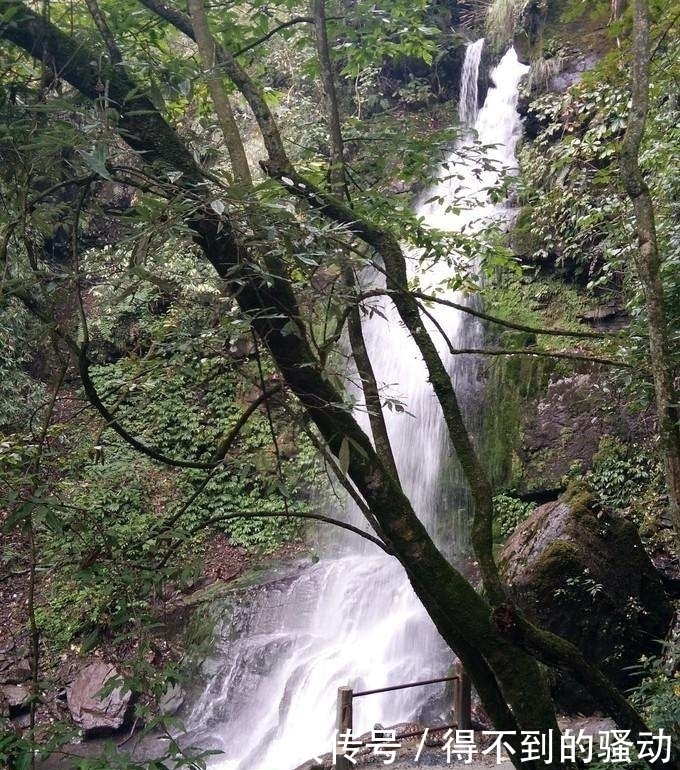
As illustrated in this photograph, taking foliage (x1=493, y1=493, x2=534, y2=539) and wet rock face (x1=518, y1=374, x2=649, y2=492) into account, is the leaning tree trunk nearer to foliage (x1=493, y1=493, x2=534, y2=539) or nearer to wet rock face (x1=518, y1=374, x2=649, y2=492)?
wet rock face (x1=518, y1=374, x2=649, y2=492)

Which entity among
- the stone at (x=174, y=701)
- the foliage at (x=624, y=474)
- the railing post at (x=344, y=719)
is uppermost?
the foliage at (x=624, y=474)

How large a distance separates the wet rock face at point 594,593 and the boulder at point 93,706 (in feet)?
15.3

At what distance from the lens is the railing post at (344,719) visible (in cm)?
558

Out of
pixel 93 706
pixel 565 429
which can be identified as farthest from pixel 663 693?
pixel 93 706

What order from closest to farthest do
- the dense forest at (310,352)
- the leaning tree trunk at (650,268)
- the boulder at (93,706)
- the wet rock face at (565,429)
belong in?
the dense forest at (310,352)
the leaning tree trunk at (650,268)
the boulder at (93,706)
the wet rock face at (565,429)

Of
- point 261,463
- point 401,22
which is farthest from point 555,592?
point 261,463

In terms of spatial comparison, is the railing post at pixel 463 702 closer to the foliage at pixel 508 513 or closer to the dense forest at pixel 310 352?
the dense forest at pixel 310 352

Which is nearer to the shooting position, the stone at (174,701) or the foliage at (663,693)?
the foliage at (663,693)

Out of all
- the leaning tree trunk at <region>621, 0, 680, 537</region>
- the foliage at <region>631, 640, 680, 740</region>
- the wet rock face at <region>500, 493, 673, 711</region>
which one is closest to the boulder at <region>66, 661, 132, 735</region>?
the wet rock face at <region>500, 493, 673, 711</region>

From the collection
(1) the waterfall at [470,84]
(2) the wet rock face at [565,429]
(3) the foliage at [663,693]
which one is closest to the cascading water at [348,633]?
(2) the wet rock face at [565,429]

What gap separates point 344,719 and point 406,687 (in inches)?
28.8

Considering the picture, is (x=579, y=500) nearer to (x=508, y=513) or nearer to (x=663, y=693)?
(x=508, y=513)

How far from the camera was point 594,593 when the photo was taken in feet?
21.1

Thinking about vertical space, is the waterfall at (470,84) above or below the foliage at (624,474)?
above
